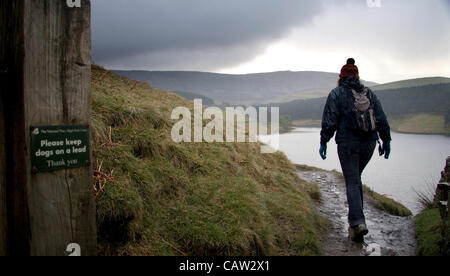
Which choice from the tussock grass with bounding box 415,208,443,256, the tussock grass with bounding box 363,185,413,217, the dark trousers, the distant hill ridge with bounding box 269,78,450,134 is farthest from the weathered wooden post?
the distant hill ridge with bounding box 269,78,450,134

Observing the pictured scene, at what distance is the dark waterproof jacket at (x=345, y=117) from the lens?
4852mm

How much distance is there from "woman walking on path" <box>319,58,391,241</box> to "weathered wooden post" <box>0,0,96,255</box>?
390 centimetres

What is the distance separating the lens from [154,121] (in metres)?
5.98

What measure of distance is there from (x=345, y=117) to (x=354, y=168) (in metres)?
0.88

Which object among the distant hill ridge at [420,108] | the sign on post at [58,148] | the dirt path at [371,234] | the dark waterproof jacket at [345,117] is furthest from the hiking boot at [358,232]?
the distant hill ridge at [420,108]

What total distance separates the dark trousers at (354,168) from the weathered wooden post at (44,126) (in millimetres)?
4058

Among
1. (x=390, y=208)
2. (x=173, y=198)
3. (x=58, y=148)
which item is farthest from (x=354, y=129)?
(x=390, y=208)

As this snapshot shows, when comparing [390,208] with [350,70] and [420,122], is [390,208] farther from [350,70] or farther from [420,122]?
[420,122]

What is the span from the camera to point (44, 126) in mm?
2096

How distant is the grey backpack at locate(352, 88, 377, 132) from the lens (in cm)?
473

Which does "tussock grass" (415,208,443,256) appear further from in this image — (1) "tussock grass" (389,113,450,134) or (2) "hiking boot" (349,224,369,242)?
(1) "tussock grass" (389,113,450,134)
